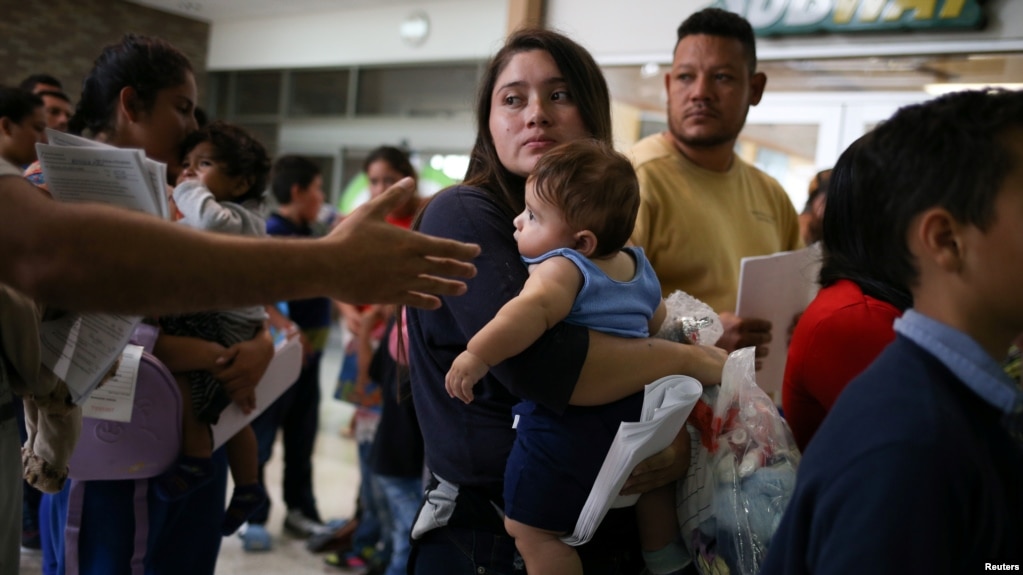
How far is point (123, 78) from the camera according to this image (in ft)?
6.82

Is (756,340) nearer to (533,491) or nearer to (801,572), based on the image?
(533,491)

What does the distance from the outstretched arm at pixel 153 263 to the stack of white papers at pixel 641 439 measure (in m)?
0.43

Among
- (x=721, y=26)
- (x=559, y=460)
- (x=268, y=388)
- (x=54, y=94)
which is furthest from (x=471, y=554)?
(x=54, y=94)

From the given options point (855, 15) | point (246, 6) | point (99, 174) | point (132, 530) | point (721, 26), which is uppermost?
point (246, 6)

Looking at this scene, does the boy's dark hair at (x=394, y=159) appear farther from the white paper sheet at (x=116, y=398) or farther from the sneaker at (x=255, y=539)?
the white paper sheet at (x=116, y=398)

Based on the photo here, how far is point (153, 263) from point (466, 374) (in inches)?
18.0

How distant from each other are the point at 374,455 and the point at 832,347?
229 centimetres

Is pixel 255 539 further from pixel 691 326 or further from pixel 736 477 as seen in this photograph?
pixel 736 477

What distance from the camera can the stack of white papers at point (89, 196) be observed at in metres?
1.60

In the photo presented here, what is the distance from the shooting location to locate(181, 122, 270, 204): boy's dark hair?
2.34 metres

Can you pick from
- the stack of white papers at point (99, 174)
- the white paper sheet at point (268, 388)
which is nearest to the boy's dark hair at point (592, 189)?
the stack of white papers at point (99, 174)

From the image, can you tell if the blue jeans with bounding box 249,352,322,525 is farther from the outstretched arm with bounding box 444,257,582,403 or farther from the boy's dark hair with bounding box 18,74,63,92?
the outstretched arm with bounding box 444,257,582,403

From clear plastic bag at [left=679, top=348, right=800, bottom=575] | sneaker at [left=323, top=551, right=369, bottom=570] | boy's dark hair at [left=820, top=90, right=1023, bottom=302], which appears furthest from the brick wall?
boy's dark hair at [left=820, top=90, right=1023, bottom=302]

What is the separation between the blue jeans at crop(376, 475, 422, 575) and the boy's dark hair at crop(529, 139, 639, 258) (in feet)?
6.92
